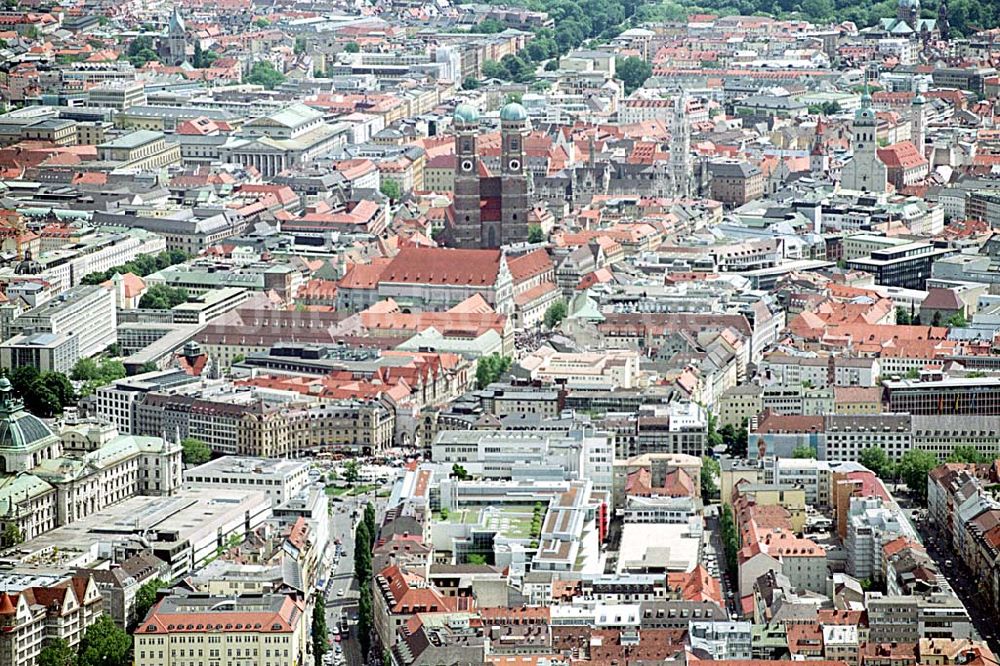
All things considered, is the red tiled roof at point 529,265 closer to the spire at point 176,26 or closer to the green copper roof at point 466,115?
the green copper roof at point 466,115

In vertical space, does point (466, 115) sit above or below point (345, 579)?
above

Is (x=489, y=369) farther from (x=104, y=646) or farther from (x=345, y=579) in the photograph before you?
(x=104, y=646)

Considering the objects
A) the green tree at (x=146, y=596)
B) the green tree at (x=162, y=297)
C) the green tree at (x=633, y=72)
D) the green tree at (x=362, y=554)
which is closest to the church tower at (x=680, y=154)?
the green tree at (x=162, y=297)

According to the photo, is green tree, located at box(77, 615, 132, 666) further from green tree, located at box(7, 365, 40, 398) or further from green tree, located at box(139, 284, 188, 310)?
green tree, located at box(139, 284, 188, 310)

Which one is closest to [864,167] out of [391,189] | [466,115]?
[466,115]

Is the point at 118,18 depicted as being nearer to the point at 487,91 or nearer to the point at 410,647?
the point at 487,91
